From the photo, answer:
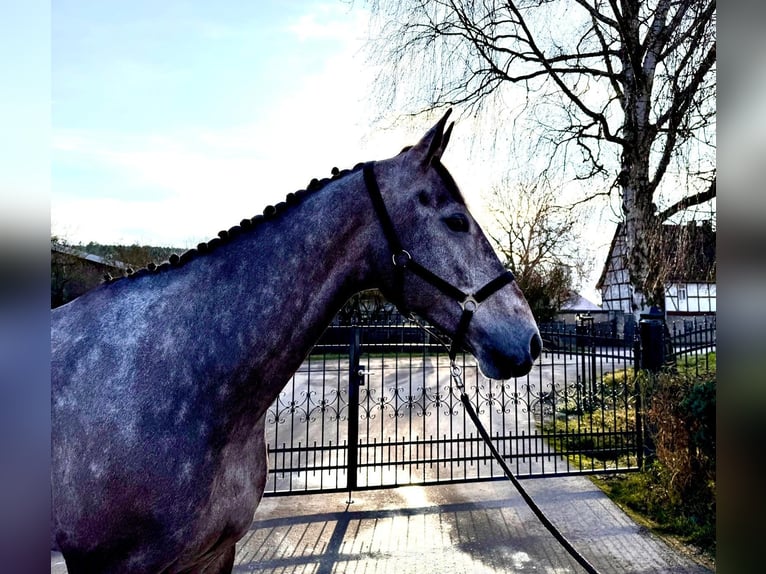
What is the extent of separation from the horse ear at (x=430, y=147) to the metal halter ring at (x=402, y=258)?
1.16 feet

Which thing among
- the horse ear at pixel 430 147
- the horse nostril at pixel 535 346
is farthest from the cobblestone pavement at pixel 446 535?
the horse ear at pixel 430 147

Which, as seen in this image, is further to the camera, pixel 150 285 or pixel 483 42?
pixel 483 42

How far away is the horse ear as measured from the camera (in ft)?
5.48

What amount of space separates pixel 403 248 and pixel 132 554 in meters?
1.40

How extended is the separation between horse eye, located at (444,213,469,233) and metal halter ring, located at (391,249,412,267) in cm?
19

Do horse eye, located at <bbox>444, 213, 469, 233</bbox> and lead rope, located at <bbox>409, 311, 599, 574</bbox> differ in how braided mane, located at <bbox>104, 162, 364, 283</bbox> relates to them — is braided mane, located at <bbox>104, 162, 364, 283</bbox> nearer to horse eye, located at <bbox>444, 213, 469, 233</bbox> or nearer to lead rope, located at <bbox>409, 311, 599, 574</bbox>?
horse eye, located at <bbox>444, 213, 469, 233</bbox>

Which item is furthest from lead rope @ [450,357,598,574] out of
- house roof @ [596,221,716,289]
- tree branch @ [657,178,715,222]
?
tree branch @ [657,178,715,222]

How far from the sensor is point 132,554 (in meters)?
1.48

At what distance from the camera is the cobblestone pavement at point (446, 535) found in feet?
12.9

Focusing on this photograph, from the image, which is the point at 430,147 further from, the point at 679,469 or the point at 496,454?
the point at 679,469

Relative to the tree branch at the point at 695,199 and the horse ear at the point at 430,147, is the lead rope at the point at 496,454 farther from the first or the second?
the tree branch at the point at 695,199

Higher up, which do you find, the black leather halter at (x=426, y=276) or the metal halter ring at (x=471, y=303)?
the black leather halter at (x=426, y=276)
